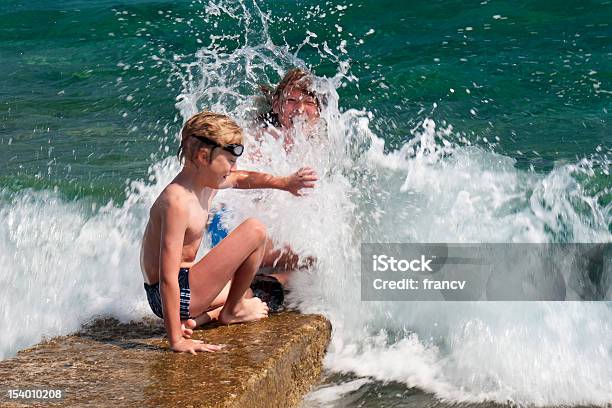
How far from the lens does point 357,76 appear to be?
9.32 metres

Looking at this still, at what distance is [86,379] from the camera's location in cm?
352

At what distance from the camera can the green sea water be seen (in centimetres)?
800

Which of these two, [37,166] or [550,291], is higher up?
[37,166]

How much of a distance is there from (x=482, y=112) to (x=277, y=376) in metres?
5.15

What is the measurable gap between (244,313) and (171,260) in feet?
2.21

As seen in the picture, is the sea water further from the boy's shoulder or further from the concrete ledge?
the boy's shoulder

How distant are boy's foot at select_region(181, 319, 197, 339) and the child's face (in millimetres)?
1557

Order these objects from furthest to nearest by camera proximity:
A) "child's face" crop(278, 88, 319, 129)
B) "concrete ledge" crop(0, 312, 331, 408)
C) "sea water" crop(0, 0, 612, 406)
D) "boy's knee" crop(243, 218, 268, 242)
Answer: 1. "child's face" crop(278, 88, 319, 129)
2. "sea water" crop(0, 0, 612, 406)
3. "boy's knee" crop(243, 218, 268, 242)
4. "concrete ledge" crop(0, 312, 331, 408)

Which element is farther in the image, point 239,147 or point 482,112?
point 482,112

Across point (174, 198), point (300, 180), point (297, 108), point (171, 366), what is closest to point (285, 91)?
point (297, 108)

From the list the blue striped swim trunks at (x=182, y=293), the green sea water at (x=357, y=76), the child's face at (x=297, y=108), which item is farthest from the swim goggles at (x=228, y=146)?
the green sea water at (x=357, y=76)

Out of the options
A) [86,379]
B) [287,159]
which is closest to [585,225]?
[287,159]

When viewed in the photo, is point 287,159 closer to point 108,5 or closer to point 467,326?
point 467,326

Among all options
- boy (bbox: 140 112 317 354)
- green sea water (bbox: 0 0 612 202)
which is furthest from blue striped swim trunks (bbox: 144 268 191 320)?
green sea water (bbox: 0 0 612 202)
